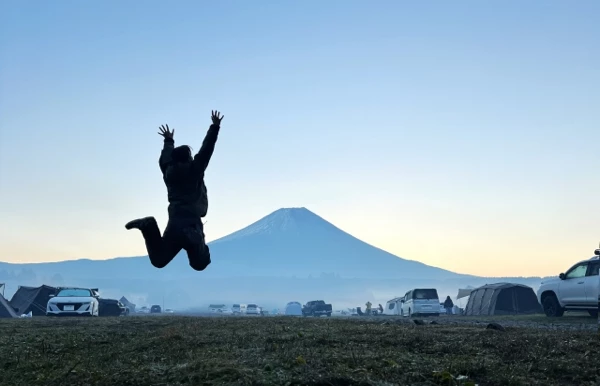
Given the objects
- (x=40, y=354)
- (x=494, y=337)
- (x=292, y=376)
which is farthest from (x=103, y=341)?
(x=494, y=337)

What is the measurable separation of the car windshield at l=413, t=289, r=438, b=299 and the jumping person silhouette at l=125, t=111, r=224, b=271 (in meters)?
30.3

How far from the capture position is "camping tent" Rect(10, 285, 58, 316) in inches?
1656

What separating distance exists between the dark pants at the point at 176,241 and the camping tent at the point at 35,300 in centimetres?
3607

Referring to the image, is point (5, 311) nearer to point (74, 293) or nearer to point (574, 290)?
point (74, 293)

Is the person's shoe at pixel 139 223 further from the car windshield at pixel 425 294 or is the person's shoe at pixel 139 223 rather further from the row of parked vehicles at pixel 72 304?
the car windshield at pixel 425 294

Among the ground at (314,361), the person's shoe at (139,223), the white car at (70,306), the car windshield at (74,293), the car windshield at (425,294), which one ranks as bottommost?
the ground at (314,361)

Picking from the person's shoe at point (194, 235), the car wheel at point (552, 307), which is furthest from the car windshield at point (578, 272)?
the person's shoe at point (194, 235)

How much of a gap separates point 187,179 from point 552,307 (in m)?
19.5

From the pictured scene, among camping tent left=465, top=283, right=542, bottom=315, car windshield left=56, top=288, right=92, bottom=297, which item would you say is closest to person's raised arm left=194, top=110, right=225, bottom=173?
car windshield left=56, top=288, right=92, bottom=297

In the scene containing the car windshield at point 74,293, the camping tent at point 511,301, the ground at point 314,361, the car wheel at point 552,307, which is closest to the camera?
the ground at point 314,361

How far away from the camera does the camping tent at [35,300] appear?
42.1 m

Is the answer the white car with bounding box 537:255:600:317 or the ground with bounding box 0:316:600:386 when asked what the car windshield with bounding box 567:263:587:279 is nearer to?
the white car with bounding box 537:255:600:317

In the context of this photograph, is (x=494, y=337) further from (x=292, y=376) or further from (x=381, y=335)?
(x=292, y=376)

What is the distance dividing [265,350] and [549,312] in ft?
60.6
